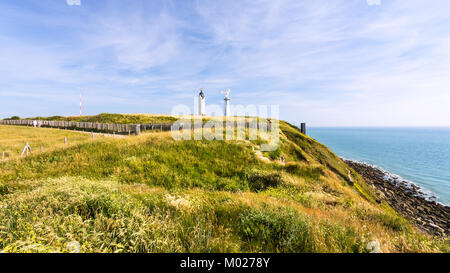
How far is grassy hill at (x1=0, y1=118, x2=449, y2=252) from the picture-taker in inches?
151

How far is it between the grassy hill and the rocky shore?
17427mm

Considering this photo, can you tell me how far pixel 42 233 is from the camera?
11.6 ft

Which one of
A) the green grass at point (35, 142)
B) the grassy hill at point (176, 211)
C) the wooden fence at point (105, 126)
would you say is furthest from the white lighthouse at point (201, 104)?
the grassy hill at point (176, 211)

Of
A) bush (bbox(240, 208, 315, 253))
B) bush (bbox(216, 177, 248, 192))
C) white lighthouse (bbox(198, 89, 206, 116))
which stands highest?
white lighthouse (bbox(198, 89, 206, 116))

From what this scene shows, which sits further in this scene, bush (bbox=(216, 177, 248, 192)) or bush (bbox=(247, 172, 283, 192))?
bush (bbox=(247, 172, 283, 192))

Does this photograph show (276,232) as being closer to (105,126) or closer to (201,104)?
(105,126)

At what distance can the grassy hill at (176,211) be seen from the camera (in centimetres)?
383

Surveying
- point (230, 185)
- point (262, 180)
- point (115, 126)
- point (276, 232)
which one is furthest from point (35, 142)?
point (276, 232)

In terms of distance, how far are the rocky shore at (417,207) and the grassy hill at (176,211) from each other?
17.4 m

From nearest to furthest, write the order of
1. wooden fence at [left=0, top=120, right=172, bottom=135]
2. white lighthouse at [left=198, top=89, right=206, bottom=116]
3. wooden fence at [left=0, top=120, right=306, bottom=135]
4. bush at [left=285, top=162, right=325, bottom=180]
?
1. bush at [left=285, top=162, right=325, bottom=180]
2. wooden fence at [left=0, top=120, right=306, bottom=135]
3. wooden fence at [left=0, top=120, right=172, bottom=135]
4. white lighthouse at [left=198, top=89, right=206, bottom=116]

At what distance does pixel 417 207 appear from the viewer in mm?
26094

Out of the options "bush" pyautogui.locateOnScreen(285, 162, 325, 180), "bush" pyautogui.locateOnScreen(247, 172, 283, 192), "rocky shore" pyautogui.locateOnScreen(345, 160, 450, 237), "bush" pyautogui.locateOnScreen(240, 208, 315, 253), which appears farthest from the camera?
"rocky shore" pyautogui.locateOnScreen(345, 160, 450, 237)

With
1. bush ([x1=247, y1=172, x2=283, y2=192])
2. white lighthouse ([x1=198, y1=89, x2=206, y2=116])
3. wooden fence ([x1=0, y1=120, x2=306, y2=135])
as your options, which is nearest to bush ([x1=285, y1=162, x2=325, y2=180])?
bush ([x1=247, y1=172, x2=283, y2=192])

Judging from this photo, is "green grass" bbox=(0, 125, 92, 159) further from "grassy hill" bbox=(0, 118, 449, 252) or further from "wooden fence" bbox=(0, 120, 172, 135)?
"grassy hill" bbox=(0, 118, 449, 252)
